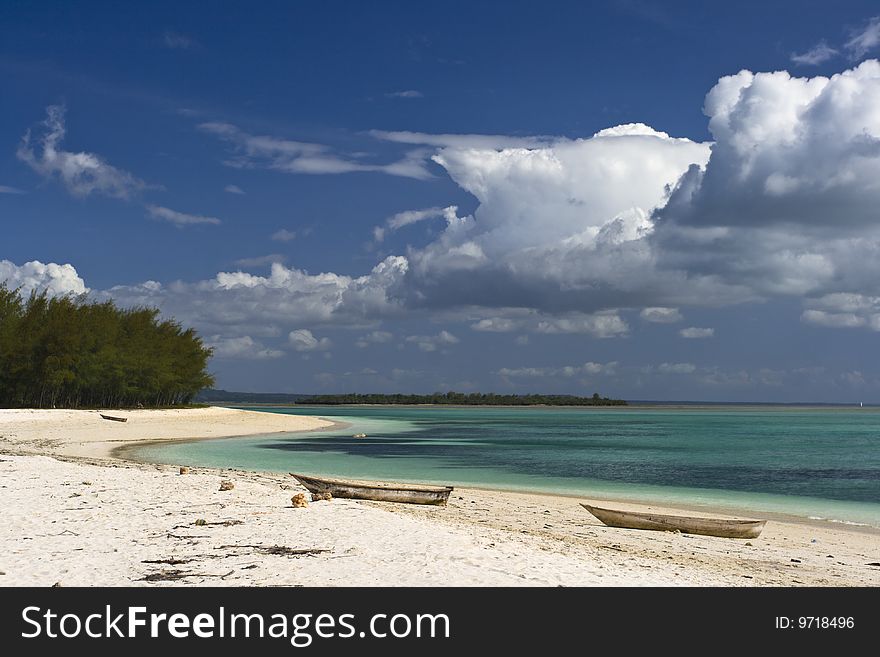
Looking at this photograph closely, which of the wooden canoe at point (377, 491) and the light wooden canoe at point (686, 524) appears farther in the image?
the wooden canoe at point (377, 491)

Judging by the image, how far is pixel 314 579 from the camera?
426 inches

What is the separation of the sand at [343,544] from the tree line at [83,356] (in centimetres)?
5499

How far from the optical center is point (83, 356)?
75.9m

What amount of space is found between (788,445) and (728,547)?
49.2m

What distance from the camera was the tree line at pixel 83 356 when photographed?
237ft

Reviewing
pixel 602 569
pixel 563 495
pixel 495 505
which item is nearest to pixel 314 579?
pixel 602 569

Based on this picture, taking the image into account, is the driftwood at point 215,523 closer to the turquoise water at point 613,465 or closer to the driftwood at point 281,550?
the driftwood at point 281,550

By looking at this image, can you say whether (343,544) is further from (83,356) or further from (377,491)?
(83,356)

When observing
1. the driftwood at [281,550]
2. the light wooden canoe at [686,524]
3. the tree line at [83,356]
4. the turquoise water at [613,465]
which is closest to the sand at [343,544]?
the driftwood at [281,550]

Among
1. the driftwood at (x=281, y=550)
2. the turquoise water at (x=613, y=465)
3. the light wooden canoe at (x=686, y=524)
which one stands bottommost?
the turquoise water at (x=613, y=465)

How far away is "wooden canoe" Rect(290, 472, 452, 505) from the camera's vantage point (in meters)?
19.6

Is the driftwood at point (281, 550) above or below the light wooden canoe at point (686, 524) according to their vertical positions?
above
